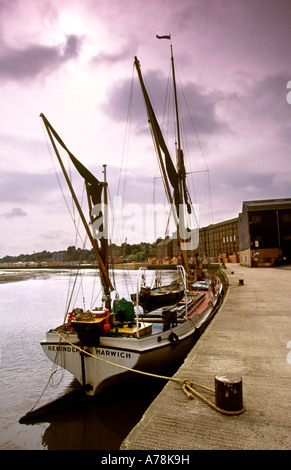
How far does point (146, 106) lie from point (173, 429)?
18.0 meters

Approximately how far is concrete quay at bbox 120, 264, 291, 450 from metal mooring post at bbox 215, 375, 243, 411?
186 millimetres

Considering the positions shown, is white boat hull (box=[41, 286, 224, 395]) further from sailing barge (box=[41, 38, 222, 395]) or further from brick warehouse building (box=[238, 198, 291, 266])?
brick warehouse building (box=[238, 198, 291, 266])

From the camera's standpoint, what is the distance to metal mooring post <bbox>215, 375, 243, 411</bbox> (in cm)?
536

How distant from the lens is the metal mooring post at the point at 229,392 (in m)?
5.36

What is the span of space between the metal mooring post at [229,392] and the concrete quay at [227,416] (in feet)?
0.61

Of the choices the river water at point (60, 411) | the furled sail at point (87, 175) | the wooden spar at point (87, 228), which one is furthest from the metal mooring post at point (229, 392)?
the furled sail at point (87, 175)

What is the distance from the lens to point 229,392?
5395 millimetres

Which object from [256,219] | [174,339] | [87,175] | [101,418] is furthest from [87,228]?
[256,219]

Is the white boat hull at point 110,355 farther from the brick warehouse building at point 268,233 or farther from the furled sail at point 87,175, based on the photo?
the brick warehouse building at point 268,233

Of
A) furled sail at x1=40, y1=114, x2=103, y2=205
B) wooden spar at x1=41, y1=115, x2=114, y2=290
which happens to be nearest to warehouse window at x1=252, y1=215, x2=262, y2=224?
furled sail at x1=40, y1=114, x2=103, y2=205

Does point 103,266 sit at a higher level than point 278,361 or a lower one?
higher
